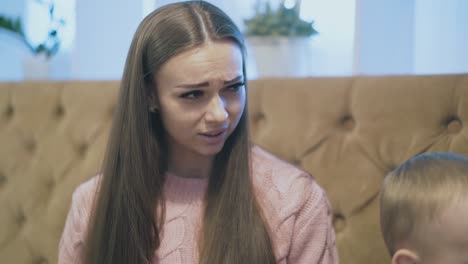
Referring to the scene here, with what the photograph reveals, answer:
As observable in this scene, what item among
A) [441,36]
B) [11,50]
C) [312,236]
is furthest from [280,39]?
[11,50]

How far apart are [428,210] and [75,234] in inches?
33.4

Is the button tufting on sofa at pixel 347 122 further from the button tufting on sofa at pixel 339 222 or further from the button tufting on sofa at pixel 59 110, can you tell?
the button tufting on sofa at pixel 59 110

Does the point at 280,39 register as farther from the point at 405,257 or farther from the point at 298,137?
the point at 405,257

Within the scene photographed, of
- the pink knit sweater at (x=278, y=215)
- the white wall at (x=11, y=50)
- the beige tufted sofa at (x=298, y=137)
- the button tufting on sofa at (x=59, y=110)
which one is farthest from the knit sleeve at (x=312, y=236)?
the white wall at (x=11, y=50)

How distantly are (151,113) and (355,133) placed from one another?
53cm

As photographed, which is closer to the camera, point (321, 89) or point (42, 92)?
point (321, 89)

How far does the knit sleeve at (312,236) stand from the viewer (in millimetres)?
1146

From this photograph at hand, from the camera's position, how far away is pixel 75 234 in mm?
1304

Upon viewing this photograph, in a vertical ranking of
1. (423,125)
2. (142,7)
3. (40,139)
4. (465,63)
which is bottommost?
(40,139)

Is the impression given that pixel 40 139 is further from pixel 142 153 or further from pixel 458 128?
pixel 458 128

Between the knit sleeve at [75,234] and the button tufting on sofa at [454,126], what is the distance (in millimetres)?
921

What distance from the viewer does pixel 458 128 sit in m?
1.27

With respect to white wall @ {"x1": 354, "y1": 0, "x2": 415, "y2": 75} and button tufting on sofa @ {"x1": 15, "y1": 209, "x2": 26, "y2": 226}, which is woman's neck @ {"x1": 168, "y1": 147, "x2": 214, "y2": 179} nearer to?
white wall @ {"x1": 354, "y1": 0, "x2": 415, "y2": 75}

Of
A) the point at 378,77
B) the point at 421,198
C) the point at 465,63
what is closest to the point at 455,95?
the point at 378,77
